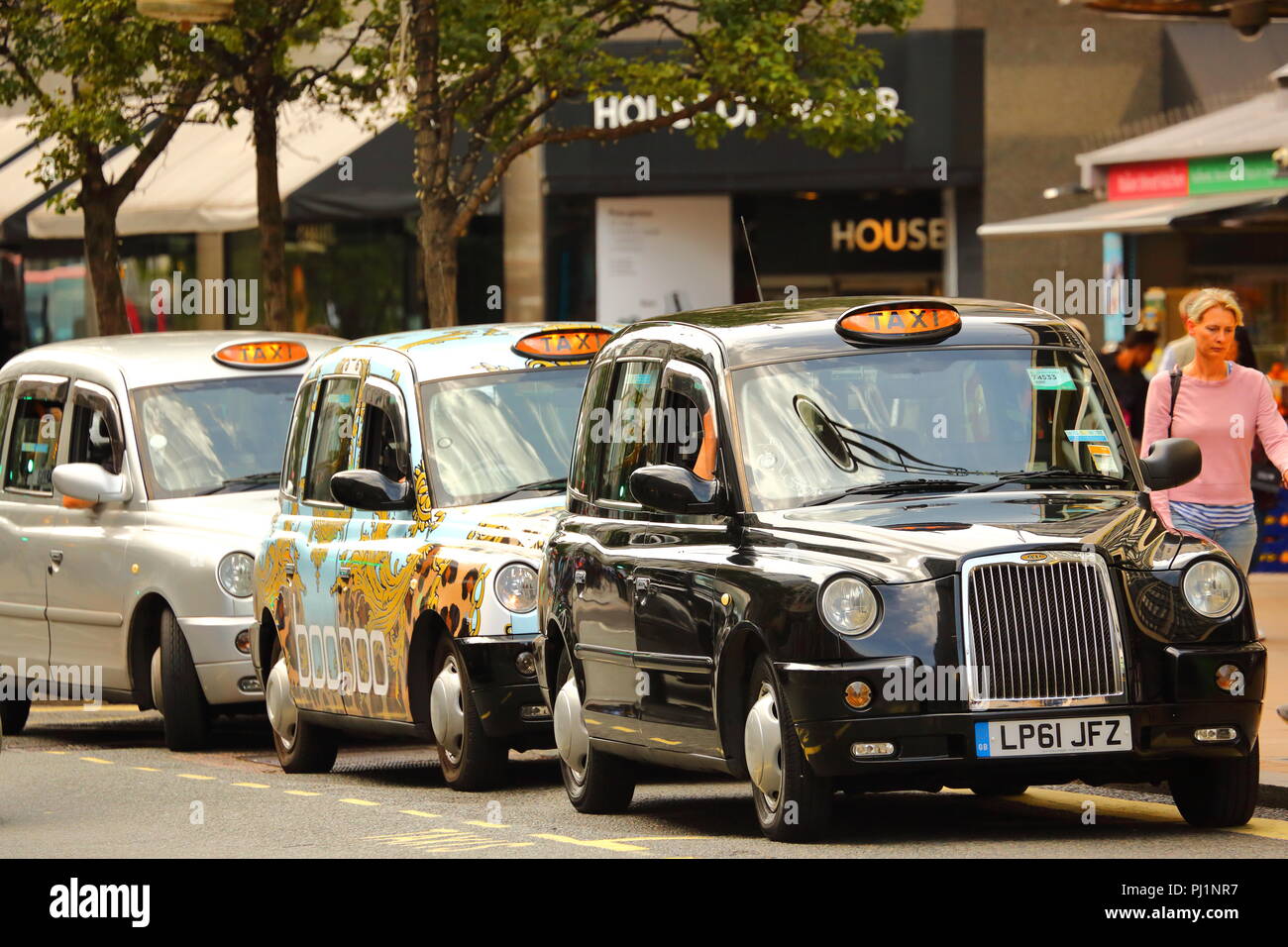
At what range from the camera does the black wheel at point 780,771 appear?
864 centimetres

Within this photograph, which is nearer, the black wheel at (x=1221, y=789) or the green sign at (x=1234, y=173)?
the black wheel at (x=1221, y=789)

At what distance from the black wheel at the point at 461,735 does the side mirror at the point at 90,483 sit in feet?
11.7

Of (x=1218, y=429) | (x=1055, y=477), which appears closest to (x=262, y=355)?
(x=1218, y=429)

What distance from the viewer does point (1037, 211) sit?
2756cm

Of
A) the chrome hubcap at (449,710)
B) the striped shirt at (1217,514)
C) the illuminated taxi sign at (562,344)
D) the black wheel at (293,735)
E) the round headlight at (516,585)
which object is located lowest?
the black wheel at (293,735)

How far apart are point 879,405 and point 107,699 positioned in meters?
6.42

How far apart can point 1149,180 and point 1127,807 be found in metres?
12.5

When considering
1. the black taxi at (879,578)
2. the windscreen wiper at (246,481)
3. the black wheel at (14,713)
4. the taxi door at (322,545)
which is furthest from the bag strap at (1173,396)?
the black wheel at (14,713)

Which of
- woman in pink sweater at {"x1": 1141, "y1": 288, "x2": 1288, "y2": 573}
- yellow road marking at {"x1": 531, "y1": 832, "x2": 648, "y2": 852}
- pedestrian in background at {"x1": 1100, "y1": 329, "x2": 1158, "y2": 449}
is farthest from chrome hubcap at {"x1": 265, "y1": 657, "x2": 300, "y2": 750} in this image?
pedestrian in background at {"x1": 1100, "y1": 329, "x2": 1158, "y2": 449}

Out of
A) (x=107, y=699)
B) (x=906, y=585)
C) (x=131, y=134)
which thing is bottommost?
(x=107, y=699)

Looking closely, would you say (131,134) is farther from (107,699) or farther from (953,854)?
(953,854)

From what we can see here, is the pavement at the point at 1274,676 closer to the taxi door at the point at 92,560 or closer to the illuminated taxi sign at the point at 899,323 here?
the illuminated taxi sign at the point at 899,323

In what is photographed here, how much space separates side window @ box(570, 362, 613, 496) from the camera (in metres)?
10.5
